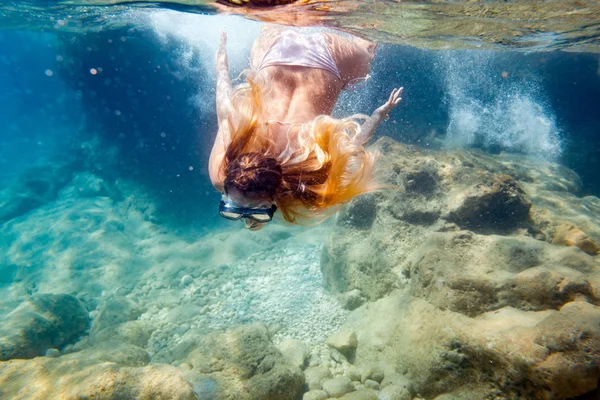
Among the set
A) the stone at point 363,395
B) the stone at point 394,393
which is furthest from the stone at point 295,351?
the stone at point 394,393

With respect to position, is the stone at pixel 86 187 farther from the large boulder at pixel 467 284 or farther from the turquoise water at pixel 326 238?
the large boulder at pixel 467 284

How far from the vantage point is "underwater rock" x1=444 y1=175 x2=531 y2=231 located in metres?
5.94

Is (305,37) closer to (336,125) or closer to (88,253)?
(336,125)

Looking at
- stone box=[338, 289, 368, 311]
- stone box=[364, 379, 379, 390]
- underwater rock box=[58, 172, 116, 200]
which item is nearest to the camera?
stone box=[364, 379, 379, 390]

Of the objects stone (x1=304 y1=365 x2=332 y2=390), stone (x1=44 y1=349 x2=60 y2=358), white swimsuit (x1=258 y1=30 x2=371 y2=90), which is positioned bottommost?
stone (x1=44 y1=349 x2=60 y2=358)

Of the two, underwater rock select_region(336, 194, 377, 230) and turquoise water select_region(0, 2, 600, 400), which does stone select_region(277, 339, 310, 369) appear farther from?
underwater rock select_region(336, 194, 377, 230)

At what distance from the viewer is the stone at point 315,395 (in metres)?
4.08

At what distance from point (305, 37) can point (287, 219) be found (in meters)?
3.02

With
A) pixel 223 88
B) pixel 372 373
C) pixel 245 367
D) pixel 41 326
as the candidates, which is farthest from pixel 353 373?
pixel 41 326

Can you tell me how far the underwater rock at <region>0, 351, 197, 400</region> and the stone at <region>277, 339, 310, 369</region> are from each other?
6.00 ft

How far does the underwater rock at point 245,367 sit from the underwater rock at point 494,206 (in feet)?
14.0

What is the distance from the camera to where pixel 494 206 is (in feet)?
19.6

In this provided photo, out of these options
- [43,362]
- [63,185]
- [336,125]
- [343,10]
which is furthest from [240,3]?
[63,185]

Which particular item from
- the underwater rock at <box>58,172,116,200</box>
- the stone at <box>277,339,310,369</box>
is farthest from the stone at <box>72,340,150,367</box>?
the underwater rock at <box>58,172,116,200</box>
